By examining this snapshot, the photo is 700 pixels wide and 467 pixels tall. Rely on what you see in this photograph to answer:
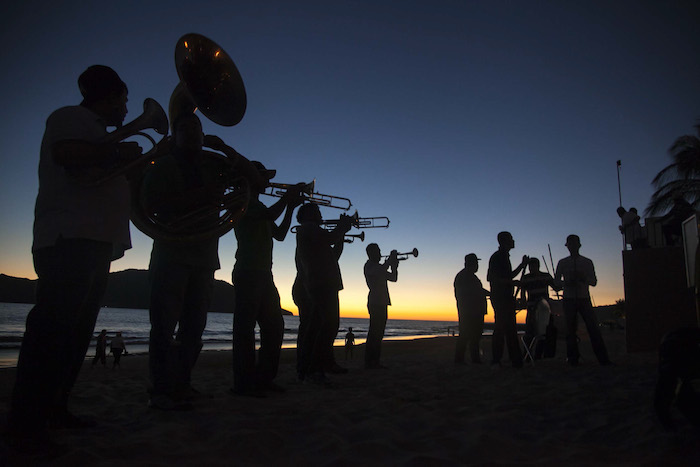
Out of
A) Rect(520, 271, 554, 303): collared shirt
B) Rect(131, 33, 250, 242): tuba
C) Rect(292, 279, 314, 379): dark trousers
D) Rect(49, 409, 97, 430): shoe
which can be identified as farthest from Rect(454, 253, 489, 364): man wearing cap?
Rect(49, 409, 97, 430): shoe

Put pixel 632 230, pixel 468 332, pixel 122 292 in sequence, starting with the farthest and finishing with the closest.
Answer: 1. pixel 122 292
2. pixel 632 230
3. pixel 468 332

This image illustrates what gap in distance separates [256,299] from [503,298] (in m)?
4.13

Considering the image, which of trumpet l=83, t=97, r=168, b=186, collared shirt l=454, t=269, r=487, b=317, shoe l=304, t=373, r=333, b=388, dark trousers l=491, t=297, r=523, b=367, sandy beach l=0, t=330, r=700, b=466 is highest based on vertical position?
trumpet l=83, t=97, r=168, b=186

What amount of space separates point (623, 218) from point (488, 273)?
13.8 feet

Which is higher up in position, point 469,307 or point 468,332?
point 469,307

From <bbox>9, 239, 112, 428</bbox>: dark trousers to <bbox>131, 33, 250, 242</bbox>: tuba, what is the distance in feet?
2.41

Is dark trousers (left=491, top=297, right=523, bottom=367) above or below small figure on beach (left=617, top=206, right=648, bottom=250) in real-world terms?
below

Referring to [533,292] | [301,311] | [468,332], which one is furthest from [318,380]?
[533,292]

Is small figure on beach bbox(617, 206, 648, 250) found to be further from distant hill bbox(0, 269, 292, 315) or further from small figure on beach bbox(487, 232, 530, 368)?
distant hill bbox(0, 269, 292, 315)

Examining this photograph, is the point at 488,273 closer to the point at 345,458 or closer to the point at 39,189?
the point at 345,458

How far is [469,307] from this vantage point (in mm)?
7238

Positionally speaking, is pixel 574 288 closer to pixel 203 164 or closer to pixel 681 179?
pixel 203 164

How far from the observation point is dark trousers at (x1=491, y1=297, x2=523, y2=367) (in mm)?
6164

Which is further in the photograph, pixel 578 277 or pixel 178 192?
pixel 578 277
